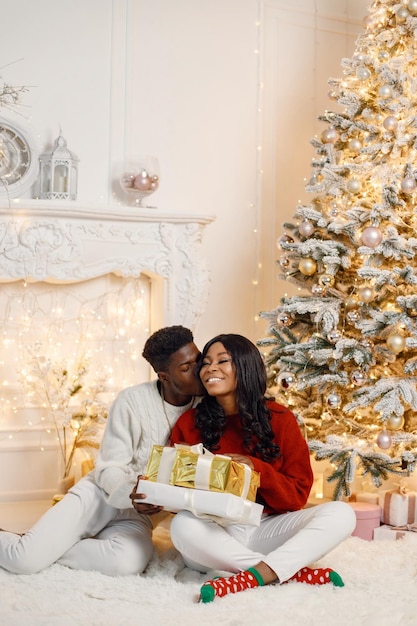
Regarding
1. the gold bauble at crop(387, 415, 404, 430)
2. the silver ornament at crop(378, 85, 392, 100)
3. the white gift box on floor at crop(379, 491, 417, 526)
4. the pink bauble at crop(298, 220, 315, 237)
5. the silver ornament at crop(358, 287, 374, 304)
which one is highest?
the silver ornament at crop(378, 85, 392, 100)

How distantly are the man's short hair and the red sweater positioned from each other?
0.19 m

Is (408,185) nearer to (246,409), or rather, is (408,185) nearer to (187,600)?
(246,409)

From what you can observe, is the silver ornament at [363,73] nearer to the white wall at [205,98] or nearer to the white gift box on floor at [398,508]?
the white wall at [205,98]

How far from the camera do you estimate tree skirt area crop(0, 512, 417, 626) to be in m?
2.18

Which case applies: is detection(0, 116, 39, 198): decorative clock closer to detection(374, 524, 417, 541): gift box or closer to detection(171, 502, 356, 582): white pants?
detection(171, 502, 356, 582): white pants

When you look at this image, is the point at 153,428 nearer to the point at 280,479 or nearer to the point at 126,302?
the point at 280,479

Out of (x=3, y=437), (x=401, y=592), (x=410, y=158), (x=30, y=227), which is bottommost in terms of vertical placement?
(x=401, y=592)

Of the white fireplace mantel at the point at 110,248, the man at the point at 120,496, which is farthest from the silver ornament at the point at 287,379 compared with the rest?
the white fireplace mantel at the point at 110,248

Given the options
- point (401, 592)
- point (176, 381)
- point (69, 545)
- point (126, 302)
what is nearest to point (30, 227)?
point (126, 302)

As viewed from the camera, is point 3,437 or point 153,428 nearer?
point 153,428

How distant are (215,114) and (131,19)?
25.0 inches

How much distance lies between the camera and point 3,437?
Answer: 3.88 m

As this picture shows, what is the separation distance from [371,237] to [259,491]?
109 cm

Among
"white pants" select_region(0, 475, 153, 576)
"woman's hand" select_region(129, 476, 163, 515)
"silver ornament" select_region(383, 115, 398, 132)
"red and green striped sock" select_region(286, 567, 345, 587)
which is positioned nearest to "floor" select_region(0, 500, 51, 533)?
"white pants" select_region(0, 475, 153, 576)
